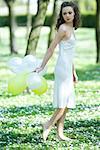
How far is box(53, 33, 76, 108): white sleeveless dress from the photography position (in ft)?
23.0

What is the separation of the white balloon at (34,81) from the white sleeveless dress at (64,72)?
0.27m

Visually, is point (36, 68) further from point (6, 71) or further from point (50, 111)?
point (6, 71)

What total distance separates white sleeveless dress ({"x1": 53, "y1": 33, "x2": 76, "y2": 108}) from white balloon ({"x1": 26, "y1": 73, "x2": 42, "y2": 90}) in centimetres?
27

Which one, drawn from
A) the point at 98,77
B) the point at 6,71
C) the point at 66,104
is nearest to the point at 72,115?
the point at 66,104

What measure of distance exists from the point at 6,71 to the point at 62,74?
42.0 ft

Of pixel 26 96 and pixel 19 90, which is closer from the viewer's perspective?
pixel 19 90

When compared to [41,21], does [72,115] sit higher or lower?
lower

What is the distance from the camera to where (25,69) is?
24.1 ft

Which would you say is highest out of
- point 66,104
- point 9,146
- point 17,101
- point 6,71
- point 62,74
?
point 62,74

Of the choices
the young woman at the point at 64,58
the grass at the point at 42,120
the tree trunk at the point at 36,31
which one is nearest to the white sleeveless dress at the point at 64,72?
the young woman at the point at 64,58

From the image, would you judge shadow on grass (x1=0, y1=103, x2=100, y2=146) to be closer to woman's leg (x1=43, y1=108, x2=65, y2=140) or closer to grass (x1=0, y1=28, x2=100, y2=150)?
grass (x1=0, y1=28, x2=100, y2=150)

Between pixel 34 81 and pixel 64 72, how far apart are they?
1.48 ft

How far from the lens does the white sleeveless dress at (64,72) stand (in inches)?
276

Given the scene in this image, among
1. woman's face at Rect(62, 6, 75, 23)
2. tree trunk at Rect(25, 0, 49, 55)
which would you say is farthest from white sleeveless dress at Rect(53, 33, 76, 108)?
tree trunk at Rect(25, 0, 49, 55)
